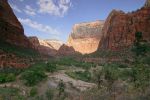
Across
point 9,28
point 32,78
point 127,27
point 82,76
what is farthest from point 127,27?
point 32,78

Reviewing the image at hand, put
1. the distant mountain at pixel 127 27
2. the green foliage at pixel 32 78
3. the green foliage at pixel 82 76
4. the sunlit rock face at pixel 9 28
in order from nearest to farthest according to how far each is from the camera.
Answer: the green foliage at pixel 32 78
the green foliage at pixel 82 76
the sunlit rock face at pixel 9 28
the distant mountain at pixel 127 27

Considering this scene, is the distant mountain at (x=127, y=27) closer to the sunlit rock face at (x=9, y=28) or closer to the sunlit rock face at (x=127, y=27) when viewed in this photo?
the sunlit rock face at (x=127, y=27)

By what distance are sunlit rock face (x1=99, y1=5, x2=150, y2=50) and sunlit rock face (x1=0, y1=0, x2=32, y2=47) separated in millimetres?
35997

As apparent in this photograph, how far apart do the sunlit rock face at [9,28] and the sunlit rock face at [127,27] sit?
36.0 m

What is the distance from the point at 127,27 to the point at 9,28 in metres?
44.7

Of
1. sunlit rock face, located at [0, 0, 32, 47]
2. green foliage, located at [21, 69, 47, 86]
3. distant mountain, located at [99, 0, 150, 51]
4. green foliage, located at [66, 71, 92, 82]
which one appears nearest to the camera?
green foliage, located at [21, 69, 47, 86]

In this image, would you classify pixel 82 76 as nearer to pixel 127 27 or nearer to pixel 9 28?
pixel 9 28

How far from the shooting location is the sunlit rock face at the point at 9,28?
85.6 metres

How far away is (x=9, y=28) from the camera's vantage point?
91.1m

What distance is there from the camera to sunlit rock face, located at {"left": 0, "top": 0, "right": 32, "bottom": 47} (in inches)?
3372

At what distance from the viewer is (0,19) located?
281 ft

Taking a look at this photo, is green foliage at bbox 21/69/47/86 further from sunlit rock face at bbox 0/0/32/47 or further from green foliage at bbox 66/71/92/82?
sunlit rock face at bbox 0/0/32/47

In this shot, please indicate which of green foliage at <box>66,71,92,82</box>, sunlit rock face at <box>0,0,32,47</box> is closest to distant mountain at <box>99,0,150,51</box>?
sunlit rock face at <box>0,0,32,47</box>

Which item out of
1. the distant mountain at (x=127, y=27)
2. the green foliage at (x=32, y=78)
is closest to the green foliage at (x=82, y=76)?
the green foliage at (x=32, y=78)
